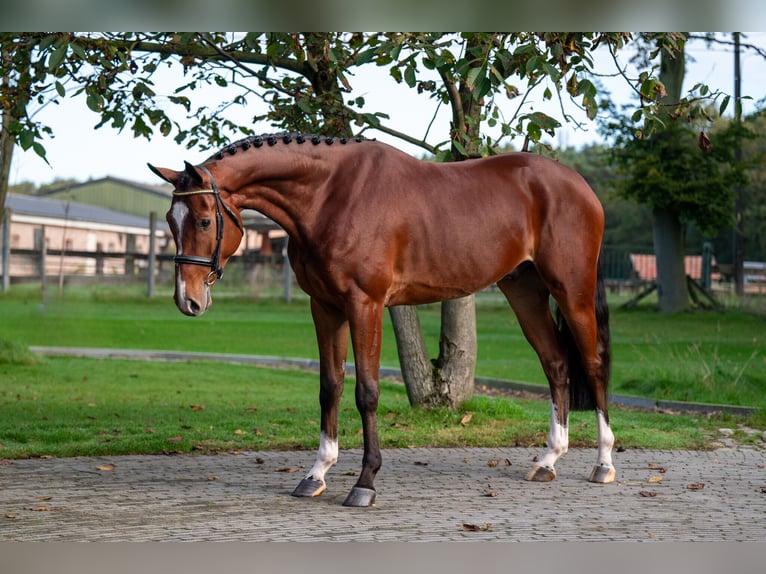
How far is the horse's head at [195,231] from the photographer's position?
552cm

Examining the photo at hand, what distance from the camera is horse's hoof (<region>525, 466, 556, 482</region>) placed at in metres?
6.59

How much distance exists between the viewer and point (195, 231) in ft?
18.2

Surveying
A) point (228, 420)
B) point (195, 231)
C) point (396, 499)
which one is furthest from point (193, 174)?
point (228, 420)

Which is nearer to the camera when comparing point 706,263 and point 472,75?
point 472,75

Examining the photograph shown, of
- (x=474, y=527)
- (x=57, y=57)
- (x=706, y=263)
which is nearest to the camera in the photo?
(x=474, y=527)

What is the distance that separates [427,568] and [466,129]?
16.1ft

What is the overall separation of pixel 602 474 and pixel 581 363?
0.81m

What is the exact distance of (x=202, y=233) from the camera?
Result: 5.57m

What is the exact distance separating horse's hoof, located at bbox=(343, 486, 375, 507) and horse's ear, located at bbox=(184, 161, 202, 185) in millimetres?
2036

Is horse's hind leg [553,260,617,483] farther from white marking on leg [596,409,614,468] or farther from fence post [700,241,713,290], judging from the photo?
fence post [700,241,713,290]

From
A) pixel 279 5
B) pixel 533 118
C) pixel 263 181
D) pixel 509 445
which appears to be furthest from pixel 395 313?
pixel 279 5

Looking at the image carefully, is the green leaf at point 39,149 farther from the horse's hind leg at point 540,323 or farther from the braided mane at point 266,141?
the horse's hind leg at point 540,323

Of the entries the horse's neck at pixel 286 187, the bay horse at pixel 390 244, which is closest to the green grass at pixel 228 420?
the bay horse at pixel 390 244

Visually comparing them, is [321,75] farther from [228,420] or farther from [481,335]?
[481,335]
